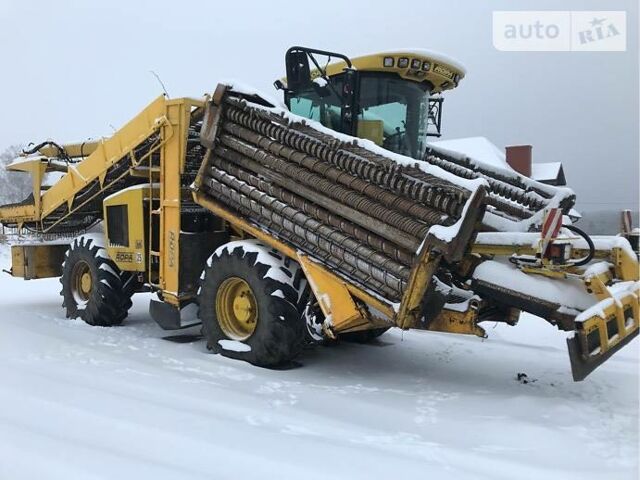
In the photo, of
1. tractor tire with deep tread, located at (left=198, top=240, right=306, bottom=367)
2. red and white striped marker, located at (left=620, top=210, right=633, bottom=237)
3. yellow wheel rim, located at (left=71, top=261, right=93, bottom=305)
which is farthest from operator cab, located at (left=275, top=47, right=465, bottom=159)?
yellow wheel rim, located at (left=71, top=261, right=93, bottom=305)

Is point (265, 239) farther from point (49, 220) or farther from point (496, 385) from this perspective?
point (49, 220)

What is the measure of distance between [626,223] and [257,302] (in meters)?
3.22

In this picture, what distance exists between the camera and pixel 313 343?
241 inches

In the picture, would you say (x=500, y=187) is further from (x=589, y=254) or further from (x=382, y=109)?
(x=589, y=254)

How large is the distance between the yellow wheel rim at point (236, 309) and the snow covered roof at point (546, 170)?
80.2ft

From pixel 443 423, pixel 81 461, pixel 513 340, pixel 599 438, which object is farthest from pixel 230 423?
pixel 513 340

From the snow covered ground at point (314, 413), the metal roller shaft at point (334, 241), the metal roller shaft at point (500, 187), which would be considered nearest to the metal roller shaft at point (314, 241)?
the metal roller shaft at point (334, 241)

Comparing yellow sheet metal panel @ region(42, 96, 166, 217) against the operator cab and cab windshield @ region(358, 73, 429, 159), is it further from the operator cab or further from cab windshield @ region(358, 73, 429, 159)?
cab windshield @ region(358, 73, 429, 159)

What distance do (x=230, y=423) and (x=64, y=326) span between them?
A: 4.20 meters

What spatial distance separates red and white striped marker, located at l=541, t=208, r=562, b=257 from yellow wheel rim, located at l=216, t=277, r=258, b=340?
2.54 metres

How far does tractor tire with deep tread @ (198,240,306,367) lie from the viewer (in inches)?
196

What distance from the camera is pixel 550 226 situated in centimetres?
405

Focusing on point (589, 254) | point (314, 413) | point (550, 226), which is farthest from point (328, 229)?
point (589, 254)

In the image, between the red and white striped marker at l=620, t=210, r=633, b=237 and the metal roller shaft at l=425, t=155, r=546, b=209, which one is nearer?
the red and white striped marker at l=620, t=210, r=633, b=237
